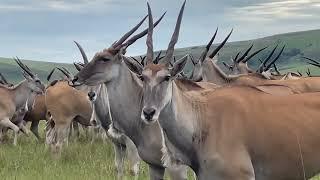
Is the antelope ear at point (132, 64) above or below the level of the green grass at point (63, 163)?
above

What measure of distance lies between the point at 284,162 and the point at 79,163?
23.9ft

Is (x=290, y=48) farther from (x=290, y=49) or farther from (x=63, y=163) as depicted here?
(x=63, y=163)

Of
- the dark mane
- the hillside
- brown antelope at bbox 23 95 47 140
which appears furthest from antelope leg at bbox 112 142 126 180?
the hillside

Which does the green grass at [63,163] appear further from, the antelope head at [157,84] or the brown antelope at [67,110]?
the antelope head at [157,84]

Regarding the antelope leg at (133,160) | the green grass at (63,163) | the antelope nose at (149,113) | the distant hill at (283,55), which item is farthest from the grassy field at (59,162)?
the distant hill at (283,55)

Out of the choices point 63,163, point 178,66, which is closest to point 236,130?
point 178,66

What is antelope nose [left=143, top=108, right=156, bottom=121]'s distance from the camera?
6.47m

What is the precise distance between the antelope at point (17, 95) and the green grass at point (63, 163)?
87cm

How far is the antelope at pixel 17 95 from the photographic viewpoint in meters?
18.6

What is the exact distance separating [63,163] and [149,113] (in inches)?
298

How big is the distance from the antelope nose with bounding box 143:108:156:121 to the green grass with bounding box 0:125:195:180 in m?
4.53

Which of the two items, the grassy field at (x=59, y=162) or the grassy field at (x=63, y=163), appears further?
the grassy field at (x=59, y=162)

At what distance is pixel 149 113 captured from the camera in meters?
6.47

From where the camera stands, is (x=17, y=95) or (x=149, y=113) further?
(x=17, y=95)
